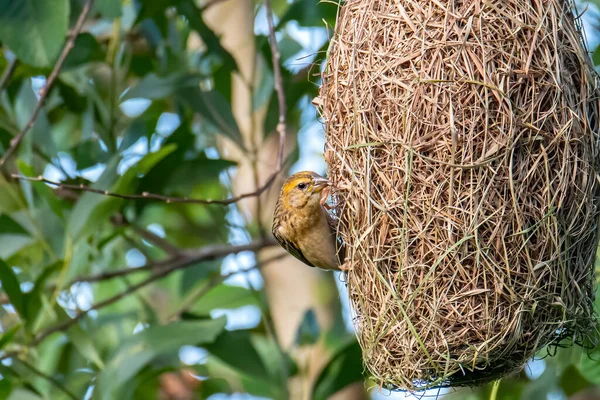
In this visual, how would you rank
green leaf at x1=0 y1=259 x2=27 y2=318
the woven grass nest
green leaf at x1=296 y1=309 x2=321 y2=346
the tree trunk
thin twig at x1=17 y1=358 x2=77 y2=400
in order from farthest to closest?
the tree trunk → green leaf at x1=296 y1=309 x2=321 y2=346 → thin twig at x1=17 y1=358 x2=77 y2=400 → green leaf at x1=0 y1=259 x2=27 y2=318 → the woven grass nest

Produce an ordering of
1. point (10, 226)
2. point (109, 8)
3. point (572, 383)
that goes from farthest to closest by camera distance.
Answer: point (572, 383) < point (10, 226) < point (109, 8)

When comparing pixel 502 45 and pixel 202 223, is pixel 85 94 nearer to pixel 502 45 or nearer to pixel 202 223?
pixel 202 223

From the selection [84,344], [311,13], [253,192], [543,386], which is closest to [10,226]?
[84,344]

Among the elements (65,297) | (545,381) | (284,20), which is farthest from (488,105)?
(65,297)

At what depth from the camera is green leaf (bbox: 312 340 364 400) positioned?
10.9 ft

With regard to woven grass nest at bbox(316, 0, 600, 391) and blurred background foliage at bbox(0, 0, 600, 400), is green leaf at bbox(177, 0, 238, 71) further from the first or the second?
woven grass nest at bbox(316, 0, 600, 391)

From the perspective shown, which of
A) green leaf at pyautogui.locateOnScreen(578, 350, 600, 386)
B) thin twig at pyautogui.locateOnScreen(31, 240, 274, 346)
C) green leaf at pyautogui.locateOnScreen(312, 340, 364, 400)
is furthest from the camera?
thin twig at pyautogui.locateOnScreen(31, 240, 274, 346)

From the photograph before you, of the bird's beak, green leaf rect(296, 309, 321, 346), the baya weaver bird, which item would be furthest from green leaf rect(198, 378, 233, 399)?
the bird's beak

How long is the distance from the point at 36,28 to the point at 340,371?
1630 mm

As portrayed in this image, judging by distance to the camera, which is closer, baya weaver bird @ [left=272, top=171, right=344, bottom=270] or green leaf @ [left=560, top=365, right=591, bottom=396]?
baya weaver bird @ [left=272, top=171, right=344, bottom=270]

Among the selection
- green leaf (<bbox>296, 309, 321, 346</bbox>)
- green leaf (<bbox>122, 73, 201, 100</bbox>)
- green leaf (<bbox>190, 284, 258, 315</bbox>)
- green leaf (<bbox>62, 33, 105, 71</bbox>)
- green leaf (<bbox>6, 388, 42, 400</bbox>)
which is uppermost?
green leaf (<bbox>62, 33, 105, 71</bbox>)

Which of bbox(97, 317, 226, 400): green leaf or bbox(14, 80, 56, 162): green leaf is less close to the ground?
bbox(14, 80, 56, 162): green leaf

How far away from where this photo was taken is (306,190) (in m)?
2.83

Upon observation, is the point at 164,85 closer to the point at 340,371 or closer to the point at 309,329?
the point at 309,329
